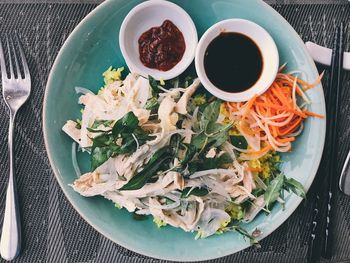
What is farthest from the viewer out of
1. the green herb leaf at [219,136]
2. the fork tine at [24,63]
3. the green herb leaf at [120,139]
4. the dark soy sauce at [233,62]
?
the fork tine at [24,63]

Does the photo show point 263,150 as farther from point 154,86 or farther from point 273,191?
point 154,86

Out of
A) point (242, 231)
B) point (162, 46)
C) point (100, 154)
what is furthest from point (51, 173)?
point (242, 231)

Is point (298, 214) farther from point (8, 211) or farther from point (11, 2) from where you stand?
point (11, 2)

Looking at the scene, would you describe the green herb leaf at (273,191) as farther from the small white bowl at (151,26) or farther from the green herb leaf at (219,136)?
the small white bowl at (151,26)

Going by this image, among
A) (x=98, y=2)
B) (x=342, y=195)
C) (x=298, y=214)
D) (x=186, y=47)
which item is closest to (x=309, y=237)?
(x=298, y=214)

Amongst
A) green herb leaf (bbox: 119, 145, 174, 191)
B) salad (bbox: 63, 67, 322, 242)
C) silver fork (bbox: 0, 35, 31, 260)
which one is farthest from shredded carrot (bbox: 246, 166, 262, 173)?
silver fork (bbox: 0, 35, 31, 260)

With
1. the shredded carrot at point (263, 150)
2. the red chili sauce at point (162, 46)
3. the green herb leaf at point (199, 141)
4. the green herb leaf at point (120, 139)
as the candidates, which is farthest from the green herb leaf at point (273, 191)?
the red chili sauce at point (162, 46)

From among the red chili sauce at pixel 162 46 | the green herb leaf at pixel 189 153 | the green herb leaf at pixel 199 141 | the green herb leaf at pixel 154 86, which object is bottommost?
the green herb leaf at pixel 189 153
